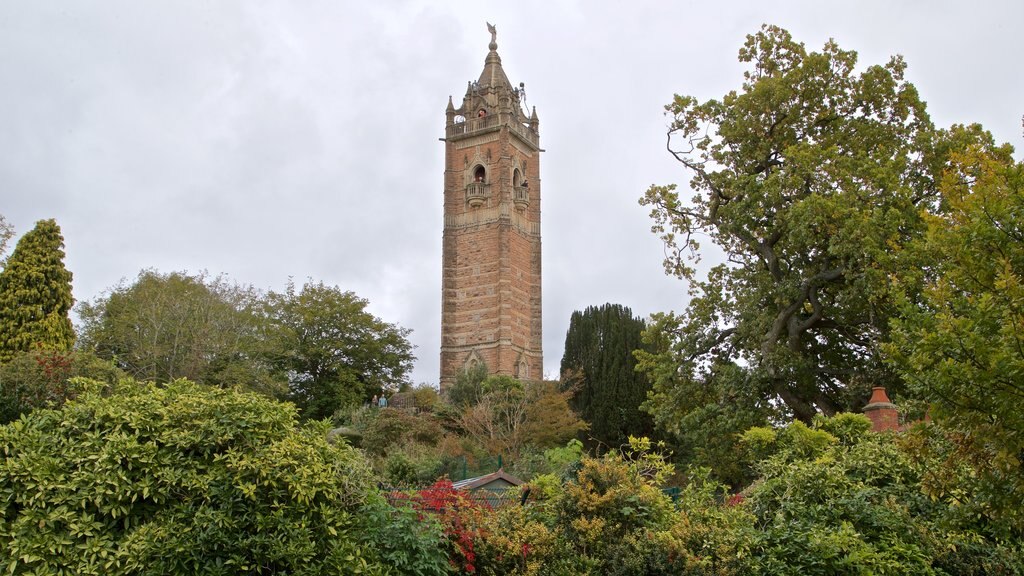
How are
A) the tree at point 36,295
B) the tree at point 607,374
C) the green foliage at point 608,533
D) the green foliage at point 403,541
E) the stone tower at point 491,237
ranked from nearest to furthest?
the green foliage at point 403,541 < the green foliage at point 608,533 < the tree at point 36,295 < the tree at point 607,374 < the stone tower at point 491,237

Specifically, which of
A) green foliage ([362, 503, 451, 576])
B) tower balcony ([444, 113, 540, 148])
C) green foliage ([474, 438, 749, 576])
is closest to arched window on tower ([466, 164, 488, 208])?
tower balcony ([444, 113, 540, 148])

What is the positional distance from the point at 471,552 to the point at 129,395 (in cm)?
325

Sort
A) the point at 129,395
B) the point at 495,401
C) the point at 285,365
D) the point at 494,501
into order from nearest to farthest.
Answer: the point at 129,395, the point at 494,501, the point at 495,401, the point at 285,365

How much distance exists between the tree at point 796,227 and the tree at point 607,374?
16.5m

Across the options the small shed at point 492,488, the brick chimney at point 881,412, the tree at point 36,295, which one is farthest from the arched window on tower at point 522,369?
the brick chimney at point 881,412

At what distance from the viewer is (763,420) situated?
1744 centimetres

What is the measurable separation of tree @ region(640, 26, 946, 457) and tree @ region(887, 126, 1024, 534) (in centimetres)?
892

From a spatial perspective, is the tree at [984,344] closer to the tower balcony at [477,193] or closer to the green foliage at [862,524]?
the green foliage at [862,524]

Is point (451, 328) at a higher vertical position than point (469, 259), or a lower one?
lower

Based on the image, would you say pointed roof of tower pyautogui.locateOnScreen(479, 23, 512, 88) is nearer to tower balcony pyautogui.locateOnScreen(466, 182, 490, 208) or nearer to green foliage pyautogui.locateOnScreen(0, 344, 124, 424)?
tower balcony pyautogui.locateOnScreen(466, 182, 490, 208)

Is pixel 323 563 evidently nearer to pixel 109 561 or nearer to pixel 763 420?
pixel 109 561

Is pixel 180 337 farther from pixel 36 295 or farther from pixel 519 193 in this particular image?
pixel 519 193

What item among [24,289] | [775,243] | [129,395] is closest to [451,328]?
[24,289]

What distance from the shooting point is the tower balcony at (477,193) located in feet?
170
